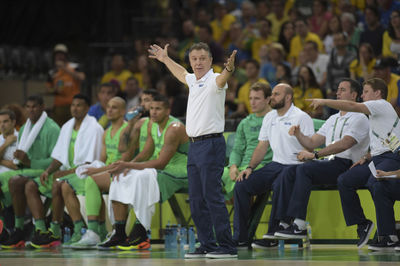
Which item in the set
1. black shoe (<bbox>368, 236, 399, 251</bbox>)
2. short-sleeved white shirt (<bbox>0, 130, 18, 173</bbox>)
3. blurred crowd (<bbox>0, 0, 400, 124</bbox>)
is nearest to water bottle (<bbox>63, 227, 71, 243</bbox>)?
short-sleeved white shirt (<bbox>0, 130, 18, 173</bbox>)

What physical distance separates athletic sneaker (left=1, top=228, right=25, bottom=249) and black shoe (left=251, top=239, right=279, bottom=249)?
10.6ft

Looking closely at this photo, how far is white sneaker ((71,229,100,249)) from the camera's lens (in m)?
9.20

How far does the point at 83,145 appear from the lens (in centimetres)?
1017

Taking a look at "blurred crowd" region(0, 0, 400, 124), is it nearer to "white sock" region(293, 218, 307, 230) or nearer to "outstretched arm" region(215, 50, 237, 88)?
"white sock" region(293, 218, 307, 230)

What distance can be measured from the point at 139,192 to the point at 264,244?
5.07ft

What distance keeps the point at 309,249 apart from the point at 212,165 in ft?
6.12

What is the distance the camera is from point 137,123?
32.8ft

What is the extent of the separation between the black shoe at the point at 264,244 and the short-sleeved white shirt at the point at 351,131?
1.18 metres

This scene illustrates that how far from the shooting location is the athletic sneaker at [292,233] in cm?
812

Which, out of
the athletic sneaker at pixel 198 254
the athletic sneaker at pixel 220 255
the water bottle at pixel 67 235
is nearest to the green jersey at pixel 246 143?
the athletic sneaker at pixel 198 254

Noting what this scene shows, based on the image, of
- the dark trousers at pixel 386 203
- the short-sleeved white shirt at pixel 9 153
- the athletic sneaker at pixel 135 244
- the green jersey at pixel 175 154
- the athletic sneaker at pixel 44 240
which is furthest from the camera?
the short-sleeved white shirt at pixel 9 153

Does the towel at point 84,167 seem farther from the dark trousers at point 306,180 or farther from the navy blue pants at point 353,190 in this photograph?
the navy blue pants at point 353,190

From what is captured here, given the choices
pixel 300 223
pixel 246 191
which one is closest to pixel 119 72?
pixel 246 191

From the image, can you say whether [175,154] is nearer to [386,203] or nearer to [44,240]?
[44,240]
